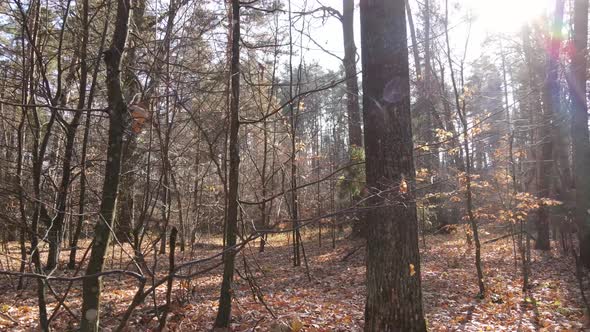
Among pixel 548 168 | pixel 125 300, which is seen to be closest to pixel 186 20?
pixel 125 300

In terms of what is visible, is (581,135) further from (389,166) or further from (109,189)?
(109,189)

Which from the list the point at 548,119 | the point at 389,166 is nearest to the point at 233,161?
the point at 389,166

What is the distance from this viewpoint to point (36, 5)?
175 inches

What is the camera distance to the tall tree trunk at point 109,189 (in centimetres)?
290

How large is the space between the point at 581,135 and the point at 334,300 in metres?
6.57

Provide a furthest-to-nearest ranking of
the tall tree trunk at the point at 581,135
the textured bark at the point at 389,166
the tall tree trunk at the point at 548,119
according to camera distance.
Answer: the tall tree trunk at the point at 548,119 → the tall tree trunk at the point at 581,135 → the textured bark at the point at 389,166

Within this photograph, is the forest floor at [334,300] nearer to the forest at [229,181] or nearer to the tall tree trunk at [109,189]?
the forest at [229,181]

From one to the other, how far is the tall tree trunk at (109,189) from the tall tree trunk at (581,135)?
9499 mm

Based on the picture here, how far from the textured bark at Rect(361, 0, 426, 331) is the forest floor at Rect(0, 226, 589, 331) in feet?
3.71

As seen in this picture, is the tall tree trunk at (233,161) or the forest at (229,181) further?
the tall tree trunk at (233,161)

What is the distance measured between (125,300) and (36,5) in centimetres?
473

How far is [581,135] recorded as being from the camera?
29.9ft

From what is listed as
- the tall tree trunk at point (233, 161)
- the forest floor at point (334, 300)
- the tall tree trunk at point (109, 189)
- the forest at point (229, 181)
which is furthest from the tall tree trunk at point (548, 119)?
the tall tree trunk at point (109, 189)

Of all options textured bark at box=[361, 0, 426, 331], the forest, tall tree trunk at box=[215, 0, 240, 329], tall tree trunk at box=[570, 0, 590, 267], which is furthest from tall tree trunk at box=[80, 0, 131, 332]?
tall tree trunk at box=[570, 0, 590, 267]
